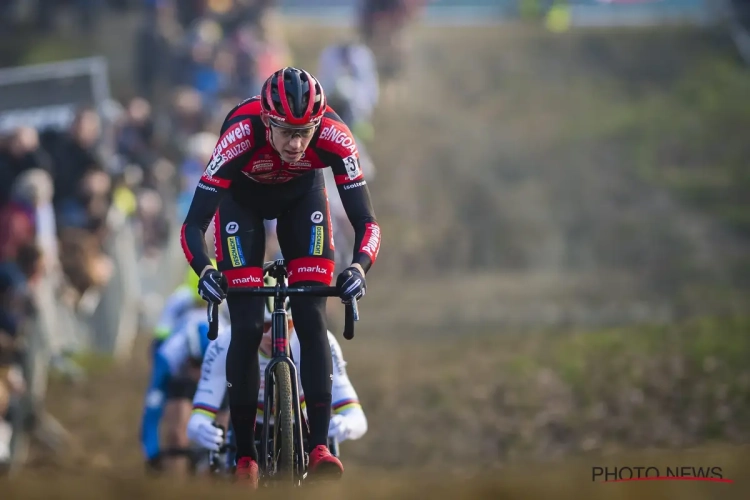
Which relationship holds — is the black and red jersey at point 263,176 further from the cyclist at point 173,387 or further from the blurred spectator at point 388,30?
the blurred spectator at point 388,30

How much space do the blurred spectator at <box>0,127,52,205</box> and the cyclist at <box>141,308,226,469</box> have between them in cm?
501

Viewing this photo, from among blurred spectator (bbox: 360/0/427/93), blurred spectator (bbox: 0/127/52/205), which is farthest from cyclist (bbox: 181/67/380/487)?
blurred spectator (bbox: 360/0/427/93)

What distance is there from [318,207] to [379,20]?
1689 centimetres

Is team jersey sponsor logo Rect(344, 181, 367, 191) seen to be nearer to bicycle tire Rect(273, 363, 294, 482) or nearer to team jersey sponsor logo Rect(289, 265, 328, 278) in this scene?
team jersey sponsor logo Rect(289, 265, 328, 278)

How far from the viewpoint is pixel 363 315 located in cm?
1697

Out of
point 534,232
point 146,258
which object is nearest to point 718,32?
point 534,232

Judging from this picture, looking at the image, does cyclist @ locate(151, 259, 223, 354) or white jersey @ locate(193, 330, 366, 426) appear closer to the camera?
white jersey @ locate(193, 330, 366, 426)

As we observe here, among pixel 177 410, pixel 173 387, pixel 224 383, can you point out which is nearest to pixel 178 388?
pixel 173 387

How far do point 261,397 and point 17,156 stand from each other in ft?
23.0

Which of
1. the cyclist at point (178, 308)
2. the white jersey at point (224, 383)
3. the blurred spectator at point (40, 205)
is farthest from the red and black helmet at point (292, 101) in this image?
the blurred spectator at point (40, 205)

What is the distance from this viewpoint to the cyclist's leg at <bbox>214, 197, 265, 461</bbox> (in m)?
6.34

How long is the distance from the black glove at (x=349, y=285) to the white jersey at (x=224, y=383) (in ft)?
2.86

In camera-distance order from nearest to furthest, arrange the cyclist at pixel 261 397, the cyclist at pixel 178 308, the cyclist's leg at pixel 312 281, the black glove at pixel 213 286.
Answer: the black glove at pixel 213 286 → the cyclist's leg at pixel 312 281 → the cyclist at pixel 261 397 → the cyclist at pixel 178 308

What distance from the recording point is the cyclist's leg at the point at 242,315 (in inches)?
250
